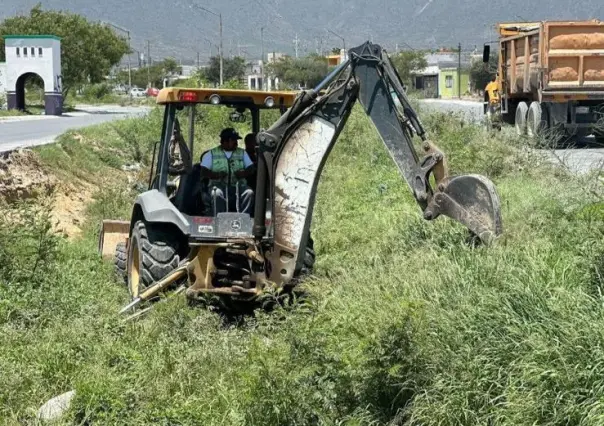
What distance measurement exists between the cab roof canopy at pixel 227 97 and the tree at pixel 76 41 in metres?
49.9

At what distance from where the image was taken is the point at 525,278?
6066mm

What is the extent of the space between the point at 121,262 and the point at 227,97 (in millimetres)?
2535

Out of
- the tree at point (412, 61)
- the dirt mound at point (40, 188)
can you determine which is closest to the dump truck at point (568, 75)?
the dirt mound at point (40, 188)

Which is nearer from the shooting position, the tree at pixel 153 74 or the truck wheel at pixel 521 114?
the truck wheel at pixel 521 114

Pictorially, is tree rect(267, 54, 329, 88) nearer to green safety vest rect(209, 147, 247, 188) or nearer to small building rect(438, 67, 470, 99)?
small building rect(438, 67, 470, 99)

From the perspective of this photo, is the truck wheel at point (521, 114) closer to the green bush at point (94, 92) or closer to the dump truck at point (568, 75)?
the dump truck at point (568, 75)

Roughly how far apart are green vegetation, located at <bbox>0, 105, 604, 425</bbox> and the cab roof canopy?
1.77 m

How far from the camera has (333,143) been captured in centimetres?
784

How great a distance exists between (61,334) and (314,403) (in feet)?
9.06

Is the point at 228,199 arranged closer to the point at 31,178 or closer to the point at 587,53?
the point at 31,178

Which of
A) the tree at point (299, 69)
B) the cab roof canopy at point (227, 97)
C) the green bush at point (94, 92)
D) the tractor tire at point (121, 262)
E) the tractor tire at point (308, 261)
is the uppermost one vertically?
the tree at point (299, 69)

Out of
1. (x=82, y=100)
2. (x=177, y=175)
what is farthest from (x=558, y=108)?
(x=82, y=100)

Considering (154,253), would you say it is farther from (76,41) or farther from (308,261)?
(76,41)

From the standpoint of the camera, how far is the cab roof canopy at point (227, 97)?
858 centimetres
